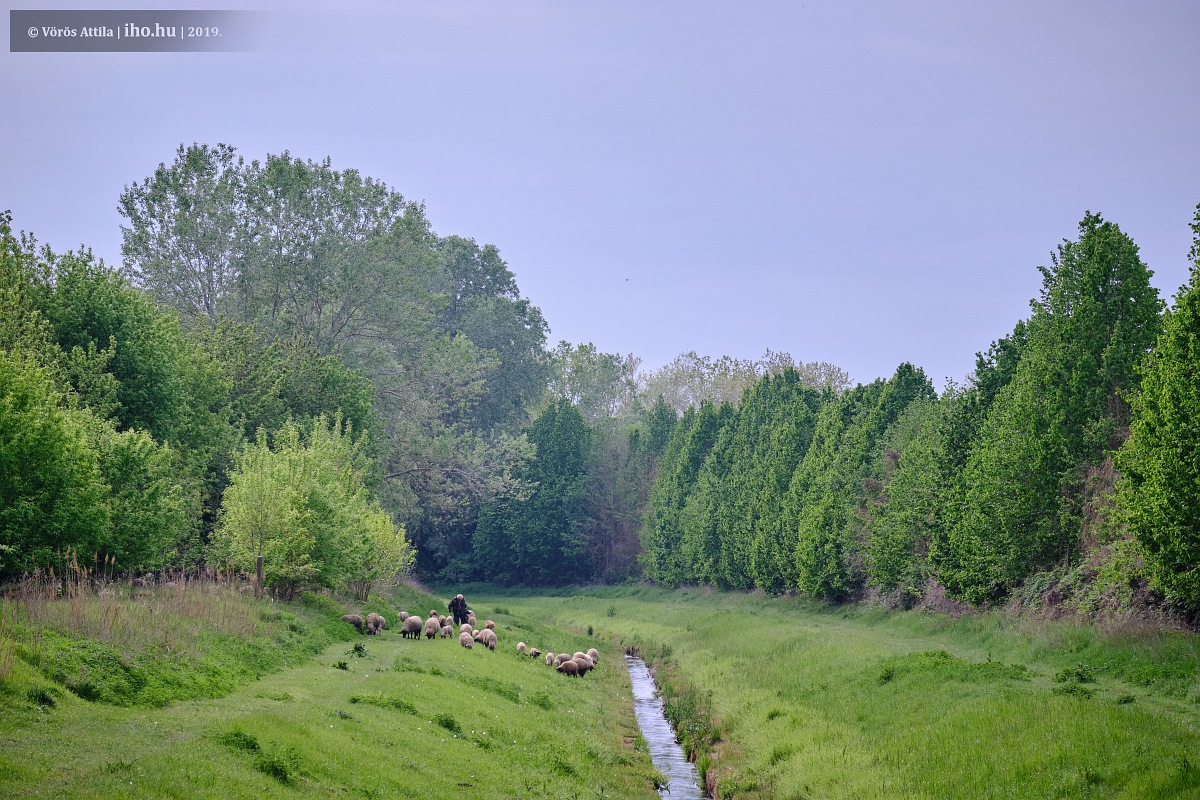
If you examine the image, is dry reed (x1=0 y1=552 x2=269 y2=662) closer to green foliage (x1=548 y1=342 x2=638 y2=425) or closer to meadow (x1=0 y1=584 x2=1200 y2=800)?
meadow (x1=0 y1=584 x2=1200 y2=800)

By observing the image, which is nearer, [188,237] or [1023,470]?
[1023,470]

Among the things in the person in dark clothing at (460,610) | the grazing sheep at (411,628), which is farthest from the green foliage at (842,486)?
the grazing sheep at (411,628)

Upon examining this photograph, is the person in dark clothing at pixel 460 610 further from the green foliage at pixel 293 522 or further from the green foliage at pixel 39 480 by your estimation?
the green foliage at pixel 39 480

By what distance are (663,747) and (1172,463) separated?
15.0 meters

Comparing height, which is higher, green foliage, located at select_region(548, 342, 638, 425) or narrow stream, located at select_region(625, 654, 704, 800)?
green foliage, located at select_region(548, 342, 638, 425)

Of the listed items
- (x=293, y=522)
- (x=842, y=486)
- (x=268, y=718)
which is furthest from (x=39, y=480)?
(x=842, y=486)

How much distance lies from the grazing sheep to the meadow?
169 cm

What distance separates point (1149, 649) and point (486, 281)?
92.9 m

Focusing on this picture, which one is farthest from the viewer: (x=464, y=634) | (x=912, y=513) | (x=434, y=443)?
(x=434, y=443)

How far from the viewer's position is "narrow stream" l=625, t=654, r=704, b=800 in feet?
76.7

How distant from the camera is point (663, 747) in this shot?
27.9 meters

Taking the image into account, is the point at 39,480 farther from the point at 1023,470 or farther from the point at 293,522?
the point at 1023,470

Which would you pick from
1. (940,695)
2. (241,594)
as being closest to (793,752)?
(940,695)

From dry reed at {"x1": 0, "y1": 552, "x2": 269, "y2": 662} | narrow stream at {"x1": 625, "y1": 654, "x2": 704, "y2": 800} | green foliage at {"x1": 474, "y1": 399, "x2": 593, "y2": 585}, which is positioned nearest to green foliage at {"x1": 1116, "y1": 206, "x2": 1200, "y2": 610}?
narrow stream at {"x1": 625, "y1": 654, "x2": 704, "y2": 800}
